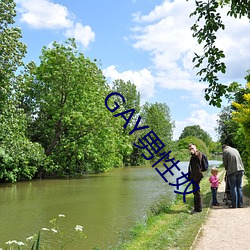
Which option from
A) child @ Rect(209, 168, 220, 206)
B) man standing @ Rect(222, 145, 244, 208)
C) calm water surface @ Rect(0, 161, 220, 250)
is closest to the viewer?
calm water surface @ Rect(0, 161, 220, 250)

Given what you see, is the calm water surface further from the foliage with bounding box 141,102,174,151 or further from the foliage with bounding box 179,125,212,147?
the foliage with bounding box 179,125,212,147

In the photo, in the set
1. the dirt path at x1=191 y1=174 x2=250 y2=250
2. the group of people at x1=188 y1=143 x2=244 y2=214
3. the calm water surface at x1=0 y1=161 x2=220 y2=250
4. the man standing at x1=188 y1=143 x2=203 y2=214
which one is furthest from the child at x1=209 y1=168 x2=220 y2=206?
the calm water surface at x1=0 y1=161 x2=220 y2=250

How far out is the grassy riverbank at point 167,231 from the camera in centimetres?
716

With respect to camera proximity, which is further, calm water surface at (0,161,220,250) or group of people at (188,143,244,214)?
group of people at (188,143,244,214)

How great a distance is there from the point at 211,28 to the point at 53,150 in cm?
2652

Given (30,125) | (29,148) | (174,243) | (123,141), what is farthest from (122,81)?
(174,243)

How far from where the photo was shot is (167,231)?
807cm

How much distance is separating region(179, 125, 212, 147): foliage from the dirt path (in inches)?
4872

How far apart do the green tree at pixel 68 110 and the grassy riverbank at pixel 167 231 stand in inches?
698

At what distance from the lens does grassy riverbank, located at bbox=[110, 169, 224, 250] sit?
716cm

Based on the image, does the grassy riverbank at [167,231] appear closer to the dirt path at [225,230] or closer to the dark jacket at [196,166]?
the dirt path at [225,230]

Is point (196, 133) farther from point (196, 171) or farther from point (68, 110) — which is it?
point (196, 171)

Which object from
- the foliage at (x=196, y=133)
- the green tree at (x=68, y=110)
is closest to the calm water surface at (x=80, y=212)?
the green tree at (x=68, y=110)

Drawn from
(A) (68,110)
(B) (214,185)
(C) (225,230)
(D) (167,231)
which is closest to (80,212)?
(B) (214,185)
